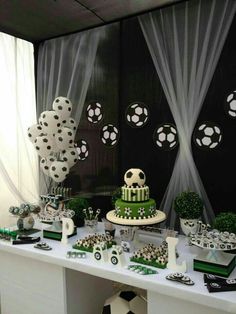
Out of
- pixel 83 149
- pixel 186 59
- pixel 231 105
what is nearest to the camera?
pixel 231 105

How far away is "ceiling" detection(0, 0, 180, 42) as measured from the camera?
1841 mm

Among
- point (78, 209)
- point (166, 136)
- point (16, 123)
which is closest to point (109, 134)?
point (166, 136)

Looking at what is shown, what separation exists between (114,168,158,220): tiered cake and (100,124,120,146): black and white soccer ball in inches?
24.8

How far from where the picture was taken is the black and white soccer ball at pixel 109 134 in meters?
2.19

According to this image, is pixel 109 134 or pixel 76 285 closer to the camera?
pixel 76 285

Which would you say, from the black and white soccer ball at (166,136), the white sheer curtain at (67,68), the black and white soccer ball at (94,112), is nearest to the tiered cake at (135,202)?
the black and white soccer ball at (166,136)

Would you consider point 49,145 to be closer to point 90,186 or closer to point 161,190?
point 90,186

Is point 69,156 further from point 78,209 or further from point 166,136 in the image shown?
point 166,136

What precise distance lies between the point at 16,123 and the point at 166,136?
1.26 m

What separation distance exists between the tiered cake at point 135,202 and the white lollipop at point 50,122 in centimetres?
65

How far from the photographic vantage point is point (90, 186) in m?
2.35

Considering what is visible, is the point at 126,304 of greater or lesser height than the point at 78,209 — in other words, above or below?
below

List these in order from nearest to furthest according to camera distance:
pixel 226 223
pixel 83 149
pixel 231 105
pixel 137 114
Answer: pixel 226 223, pixel 231 105, pixel 137 114, pixel 83 149

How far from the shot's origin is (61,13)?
6.52 feet
